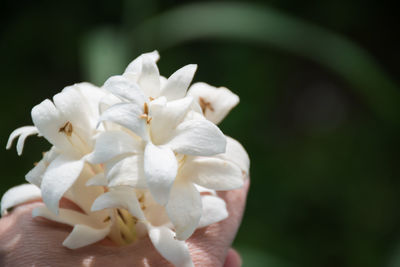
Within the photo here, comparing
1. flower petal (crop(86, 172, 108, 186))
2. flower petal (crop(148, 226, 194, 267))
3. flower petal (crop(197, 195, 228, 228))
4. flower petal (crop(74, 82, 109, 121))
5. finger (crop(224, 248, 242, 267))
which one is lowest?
finger (crop(224, 248, 242, 267))

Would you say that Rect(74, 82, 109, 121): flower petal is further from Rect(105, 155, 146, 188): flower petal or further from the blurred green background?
the blurred green background

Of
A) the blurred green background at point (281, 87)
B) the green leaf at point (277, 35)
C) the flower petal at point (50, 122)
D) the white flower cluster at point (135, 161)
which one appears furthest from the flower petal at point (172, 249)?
the green leaf at point (277, 35)

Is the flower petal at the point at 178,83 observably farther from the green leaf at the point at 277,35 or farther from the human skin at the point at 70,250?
the green leaf at the point at 277,35

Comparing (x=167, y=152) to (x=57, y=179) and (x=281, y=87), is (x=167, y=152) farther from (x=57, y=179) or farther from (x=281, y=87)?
(x=281, y=87)

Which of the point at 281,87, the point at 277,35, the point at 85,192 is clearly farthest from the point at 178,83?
the point at 281,87

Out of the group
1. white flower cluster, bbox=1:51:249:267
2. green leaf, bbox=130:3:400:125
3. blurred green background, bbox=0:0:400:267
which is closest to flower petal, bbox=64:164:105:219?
white flower cluster, bbox=1:51:249:267

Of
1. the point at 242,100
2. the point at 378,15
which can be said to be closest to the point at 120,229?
the point at 242,100
